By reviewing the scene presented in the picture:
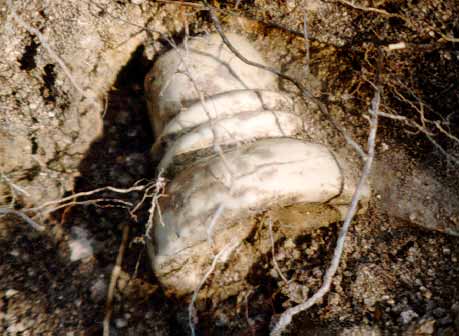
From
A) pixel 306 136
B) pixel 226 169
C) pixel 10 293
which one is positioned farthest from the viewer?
pixel 306 136

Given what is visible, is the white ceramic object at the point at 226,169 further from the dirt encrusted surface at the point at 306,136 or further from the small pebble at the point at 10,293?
the small pebble at the point at 10,293

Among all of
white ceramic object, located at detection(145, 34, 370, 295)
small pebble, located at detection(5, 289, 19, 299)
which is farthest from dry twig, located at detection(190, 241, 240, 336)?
small pebble, located at detection(5, 289, 19, 299)

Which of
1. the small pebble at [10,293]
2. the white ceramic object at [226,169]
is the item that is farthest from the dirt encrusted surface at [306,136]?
the white ceramic object at [226,169]

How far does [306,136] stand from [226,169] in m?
0.44

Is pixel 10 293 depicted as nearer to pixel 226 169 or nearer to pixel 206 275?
pixel 206 275

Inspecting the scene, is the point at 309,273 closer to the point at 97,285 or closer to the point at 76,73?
the point at 97,285

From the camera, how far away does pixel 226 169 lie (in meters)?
1.45

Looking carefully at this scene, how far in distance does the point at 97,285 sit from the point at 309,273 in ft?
2.57

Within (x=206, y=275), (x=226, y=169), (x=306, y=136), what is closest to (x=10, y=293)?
(x=206, y=275)

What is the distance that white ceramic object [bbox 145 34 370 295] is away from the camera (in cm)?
143

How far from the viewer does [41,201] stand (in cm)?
182

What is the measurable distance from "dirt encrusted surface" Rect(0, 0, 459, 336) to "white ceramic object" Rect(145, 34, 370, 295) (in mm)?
131

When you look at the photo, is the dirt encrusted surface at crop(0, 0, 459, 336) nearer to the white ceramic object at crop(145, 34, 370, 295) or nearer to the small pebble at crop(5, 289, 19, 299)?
the small pebble at crop(5, 289, 19, 299)

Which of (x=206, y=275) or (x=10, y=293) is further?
(x=10, y=293)
